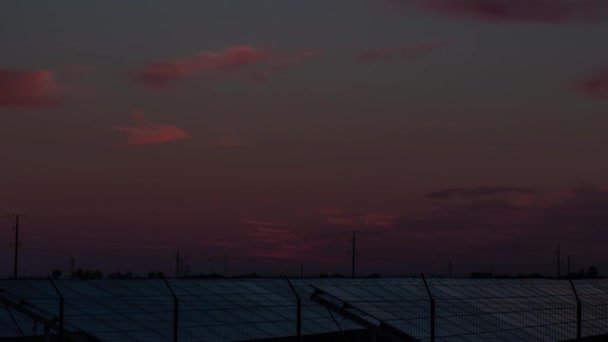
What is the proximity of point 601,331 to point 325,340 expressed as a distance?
15.8 meters

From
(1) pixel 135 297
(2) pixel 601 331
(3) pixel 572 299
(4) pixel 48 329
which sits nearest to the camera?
(4) pixel 48 329

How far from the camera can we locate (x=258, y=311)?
32.2m

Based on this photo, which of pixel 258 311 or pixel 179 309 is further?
pixel 258 311

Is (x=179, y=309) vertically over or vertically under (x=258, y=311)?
over

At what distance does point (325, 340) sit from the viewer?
3281cm

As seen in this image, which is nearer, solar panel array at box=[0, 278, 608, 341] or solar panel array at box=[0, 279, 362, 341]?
Answer: solar panel array at box=[0, 279, 362, 341]

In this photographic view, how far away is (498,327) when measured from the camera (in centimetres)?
3688

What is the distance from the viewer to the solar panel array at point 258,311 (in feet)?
90.6

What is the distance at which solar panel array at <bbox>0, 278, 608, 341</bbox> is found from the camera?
27625 millimetres

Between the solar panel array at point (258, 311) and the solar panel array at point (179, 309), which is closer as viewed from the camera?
the solar panel array at point (179, 309)

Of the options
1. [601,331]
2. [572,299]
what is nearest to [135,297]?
[601,331]

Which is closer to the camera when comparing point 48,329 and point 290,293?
point 48,329

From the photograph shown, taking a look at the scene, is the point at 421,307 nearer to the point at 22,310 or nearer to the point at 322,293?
the point at 322,293

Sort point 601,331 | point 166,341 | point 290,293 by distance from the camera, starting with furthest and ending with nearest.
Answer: point 601,331 < point 290,293 < point 166,341
